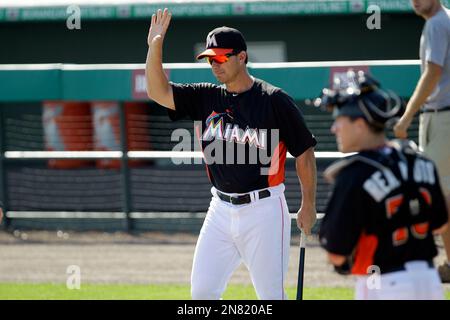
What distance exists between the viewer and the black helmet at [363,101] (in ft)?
12.9

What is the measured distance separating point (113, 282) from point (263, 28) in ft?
20.9

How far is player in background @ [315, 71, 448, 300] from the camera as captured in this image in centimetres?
381

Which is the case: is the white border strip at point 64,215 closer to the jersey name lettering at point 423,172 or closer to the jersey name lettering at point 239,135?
the jersey name lettering at point 239,135

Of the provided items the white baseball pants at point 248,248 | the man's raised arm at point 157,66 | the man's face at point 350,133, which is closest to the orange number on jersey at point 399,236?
the man's face at point 350,133

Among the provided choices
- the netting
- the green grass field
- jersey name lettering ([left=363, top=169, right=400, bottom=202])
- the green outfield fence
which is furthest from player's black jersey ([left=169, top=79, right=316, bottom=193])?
the netting

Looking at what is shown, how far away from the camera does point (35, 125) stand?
42.2 feet

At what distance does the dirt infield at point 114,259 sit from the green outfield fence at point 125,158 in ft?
0.93

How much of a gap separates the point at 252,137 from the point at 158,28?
2.94 ft

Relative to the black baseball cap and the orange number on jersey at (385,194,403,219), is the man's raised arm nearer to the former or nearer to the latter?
the black baseball cap

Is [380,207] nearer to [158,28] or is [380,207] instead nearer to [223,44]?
[223,44]

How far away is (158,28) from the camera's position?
5.79m

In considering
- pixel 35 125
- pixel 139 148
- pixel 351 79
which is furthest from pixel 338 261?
pixel 35 125

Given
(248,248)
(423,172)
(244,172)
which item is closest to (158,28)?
(244,172)
